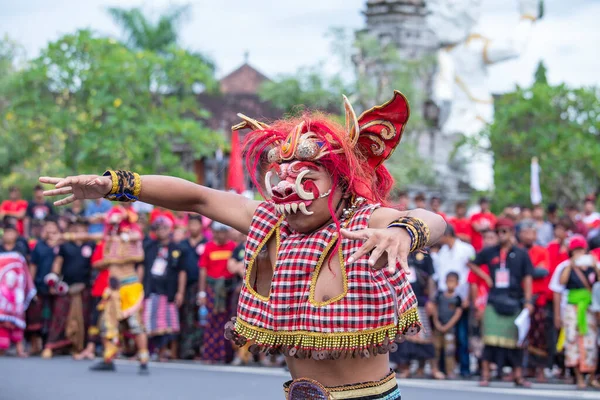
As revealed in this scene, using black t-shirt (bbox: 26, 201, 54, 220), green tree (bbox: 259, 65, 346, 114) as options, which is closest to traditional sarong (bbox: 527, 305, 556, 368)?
black t-shirt (bbox: 26, 201, 54, 220)

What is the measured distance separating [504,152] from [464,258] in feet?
58.7

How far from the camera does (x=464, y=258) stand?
10.8 meters

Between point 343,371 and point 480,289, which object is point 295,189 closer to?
point 343,371

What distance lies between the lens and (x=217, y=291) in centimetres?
1186

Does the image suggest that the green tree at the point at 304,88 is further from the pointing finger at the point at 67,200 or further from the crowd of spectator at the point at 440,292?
the pointing finger at the point at 67,200

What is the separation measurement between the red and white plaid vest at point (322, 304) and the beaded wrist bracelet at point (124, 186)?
0.55m

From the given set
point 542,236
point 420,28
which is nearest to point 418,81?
point 420,28

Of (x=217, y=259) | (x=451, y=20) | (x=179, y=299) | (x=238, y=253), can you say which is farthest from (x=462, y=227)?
(x=451, y=20)

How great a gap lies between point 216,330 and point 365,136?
8.05 meters

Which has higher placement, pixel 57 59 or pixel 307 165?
pixel 57 59

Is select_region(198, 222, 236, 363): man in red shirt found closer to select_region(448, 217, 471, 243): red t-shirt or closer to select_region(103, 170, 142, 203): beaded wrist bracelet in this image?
select_region(448, 217, 471, 243): red t-shirt

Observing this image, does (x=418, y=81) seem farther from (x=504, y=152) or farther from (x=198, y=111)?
(x=198, y=111)

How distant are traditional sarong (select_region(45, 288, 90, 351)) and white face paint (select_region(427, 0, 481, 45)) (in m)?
23.5

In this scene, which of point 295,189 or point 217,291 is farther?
point 217,291
